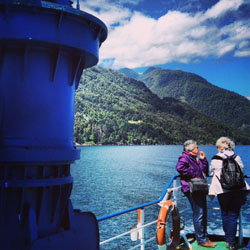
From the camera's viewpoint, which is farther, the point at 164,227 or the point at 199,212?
the point at 199,212

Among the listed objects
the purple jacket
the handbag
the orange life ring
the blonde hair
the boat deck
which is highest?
the blonde hair

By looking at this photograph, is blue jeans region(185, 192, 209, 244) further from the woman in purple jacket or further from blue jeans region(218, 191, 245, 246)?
blue jeans region(218, 191, 245, 246)

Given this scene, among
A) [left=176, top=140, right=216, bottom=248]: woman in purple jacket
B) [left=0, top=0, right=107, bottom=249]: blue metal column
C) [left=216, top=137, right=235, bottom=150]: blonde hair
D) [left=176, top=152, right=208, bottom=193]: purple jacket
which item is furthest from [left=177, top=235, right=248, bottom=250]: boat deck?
[left=0, top=0, right=107, bottom=249]: blue metal column

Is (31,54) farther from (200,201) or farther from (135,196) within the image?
(135,196)

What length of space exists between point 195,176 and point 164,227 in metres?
0.83

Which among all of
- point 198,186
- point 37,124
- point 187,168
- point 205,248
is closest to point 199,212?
point 198,186

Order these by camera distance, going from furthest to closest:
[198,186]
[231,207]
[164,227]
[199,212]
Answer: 1. [199,212]
2. [198,186]
3. [231,207]
4. [164,227]

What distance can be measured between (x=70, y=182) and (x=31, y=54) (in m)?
0.77

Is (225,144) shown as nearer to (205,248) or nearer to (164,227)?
(164,227)

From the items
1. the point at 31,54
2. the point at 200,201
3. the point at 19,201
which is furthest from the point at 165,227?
the point at 31,54

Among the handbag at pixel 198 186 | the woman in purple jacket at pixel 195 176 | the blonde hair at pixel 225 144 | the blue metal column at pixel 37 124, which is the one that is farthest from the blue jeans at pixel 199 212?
the blue metal column at pixel 37 124

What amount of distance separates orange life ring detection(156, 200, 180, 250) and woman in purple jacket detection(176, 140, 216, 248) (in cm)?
27

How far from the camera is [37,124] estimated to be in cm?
161

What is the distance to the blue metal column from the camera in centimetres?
151
